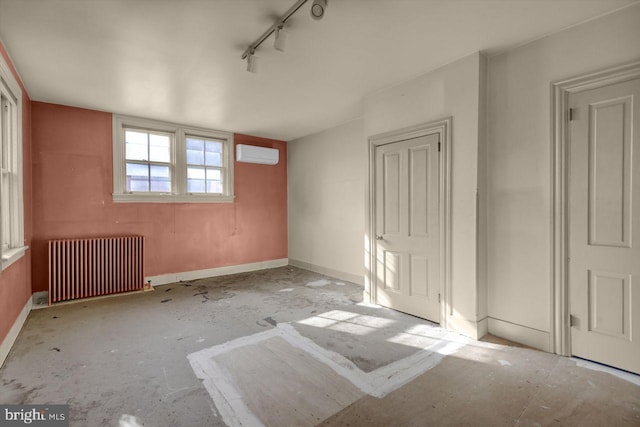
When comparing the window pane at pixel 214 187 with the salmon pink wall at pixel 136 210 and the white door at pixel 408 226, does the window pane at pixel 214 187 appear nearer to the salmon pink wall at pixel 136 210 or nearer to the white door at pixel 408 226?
the salmon pink wall at pixel 136 210

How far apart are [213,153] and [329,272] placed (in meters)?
3.17

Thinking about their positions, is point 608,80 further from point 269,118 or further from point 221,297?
point 221,297

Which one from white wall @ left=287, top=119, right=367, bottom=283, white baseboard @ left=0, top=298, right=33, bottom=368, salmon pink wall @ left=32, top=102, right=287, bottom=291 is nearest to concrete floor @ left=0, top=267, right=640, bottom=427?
white baseboard @ left=0, top=298, right=33, bottom=368

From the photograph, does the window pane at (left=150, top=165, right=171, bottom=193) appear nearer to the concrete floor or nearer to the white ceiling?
the white ceiling

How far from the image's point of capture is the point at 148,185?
4973 millimetres

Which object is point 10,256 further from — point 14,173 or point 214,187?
point 214,187

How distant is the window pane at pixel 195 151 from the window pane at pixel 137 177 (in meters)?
0.74

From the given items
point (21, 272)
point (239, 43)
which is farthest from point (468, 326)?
point (21, 272)

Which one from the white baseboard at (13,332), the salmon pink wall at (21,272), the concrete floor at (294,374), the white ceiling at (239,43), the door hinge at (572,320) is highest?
the white ceiling at (239,43)

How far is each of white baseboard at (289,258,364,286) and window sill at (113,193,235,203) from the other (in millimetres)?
1914

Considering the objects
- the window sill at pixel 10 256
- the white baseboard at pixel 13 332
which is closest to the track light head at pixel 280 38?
the window sill at pixel 10 256

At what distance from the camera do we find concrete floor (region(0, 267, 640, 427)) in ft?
6.07

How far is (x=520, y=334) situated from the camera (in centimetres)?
278

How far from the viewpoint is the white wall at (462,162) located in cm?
289
